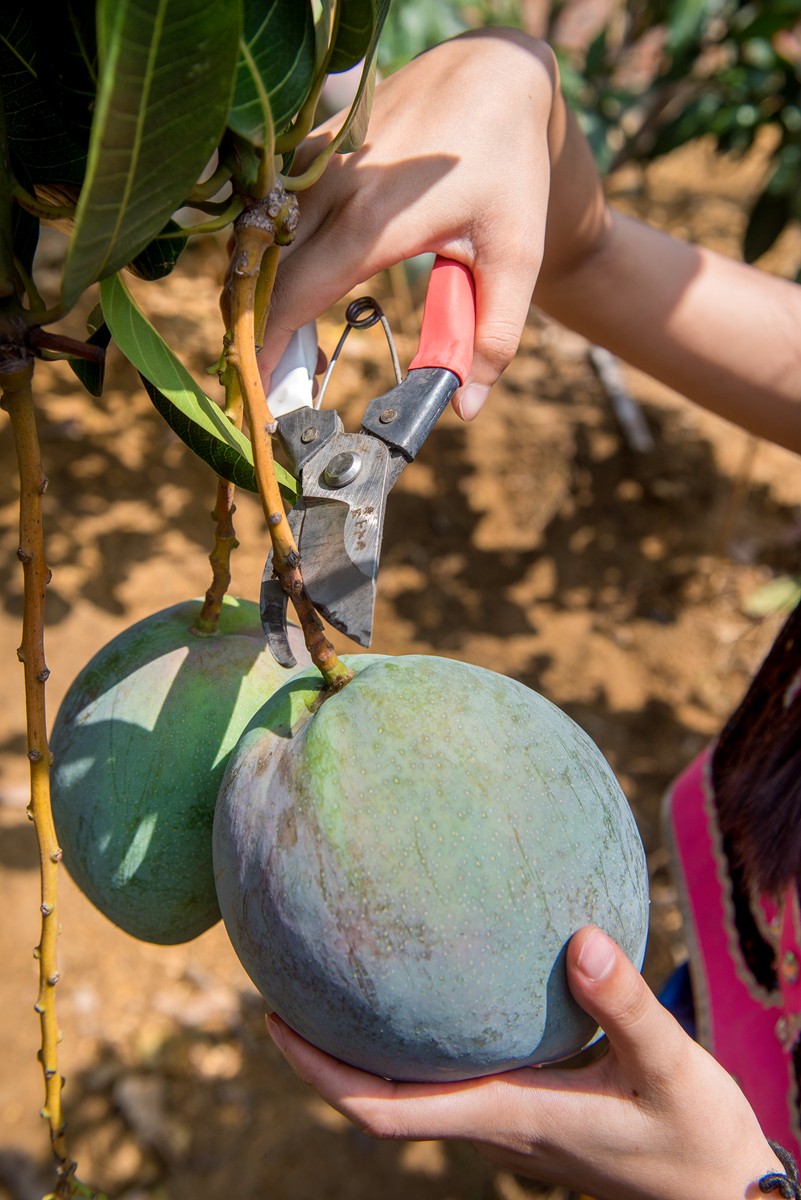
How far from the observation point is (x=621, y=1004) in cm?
84

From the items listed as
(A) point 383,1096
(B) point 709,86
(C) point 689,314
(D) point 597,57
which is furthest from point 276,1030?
(D) point 597,57

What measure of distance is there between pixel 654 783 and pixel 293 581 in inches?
121

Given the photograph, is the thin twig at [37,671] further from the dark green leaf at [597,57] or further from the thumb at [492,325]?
the dark green leaf at [597,57]

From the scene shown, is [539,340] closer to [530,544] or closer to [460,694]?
[530,544]

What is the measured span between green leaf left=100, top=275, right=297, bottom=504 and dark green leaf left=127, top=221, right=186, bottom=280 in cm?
7

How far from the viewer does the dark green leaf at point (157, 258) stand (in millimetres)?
827

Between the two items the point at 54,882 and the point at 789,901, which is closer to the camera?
the point at 54,882

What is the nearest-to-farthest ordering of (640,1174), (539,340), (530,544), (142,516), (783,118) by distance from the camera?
(640,1174)
(783,118)
(142,516)
(530,544)
(539,340)

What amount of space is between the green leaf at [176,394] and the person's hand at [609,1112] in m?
0.53

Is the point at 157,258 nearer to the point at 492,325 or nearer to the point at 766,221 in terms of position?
the point at 492,325

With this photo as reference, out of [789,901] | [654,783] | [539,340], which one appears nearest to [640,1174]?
[789,901]

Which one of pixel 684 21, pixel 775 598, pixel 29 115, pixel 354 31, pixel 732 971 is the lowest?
pixel 775 598

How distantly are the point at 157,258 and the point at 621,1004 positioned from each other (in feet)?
2.53

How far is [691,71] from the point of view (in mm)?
3654
